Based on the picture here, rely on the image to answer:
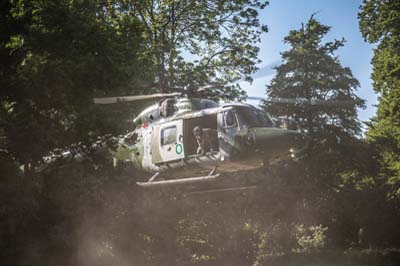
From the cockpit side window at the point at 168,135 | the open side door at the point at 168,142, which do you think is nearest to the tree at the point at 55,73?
the open side door at the point at 168,142

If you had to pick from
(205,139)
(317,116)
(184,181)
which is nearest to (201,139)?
(205,139)

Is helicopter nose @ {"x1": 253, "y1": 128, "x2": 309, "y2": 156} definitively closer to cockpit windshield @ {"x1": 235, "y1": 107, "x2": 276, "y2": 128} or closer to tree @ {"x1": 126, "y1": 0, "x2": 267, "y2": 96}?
cockpit windshield @ {"x1": 235, "y1": 107, "x2": 276, "y2": 128}

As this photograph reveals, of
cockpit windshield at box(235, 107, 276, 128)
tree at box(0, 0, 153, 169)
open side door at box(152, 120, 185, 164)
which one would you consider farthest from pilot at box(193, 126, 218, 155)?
tree at box(0, 0, 153, 169)

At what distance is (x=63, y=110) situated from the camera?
2020cm

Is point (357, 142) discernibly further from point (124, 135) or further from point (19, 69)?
point (19, 69)

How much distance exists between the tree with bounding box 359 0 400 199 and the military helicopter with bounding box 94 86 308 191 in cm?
1598

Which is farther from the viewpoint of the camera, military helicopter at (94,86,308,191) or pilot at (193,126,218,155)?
pilot at (193,126,218,155)

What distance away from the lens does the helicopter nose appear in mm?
16234

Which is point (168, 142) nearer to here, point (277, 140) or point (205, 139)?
point (205, 139)

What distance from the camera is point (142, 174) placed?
23.9 metres

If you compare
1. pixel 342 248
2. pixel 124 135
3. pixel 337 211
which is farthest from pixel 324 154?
pixel 124 135

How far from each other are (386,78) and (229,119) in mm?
20192

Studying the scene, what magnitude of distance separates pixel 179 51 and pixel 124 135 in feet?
45.2

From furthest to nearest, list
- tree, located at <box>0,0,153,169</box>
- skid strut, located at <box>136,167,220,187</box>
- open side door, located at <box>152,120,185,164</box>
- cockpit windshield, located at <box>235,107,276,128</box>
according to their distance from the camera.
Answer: tree, located at <box>0,0,153,169</box>, open side door, located at <box>152,120,185,164</box>, skid strut, located at <box>136,167,220,187</box>, cockpit windshield, located at <box>235,107,276,128</box>
